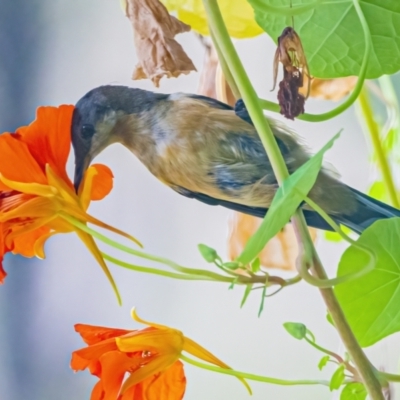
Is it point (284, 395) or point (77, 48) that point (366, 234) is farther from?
point (77, 48)

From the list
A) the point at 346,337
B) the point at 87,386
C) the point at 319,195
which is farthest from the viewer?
the point at 87,386

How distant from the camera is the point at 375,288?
0.41 m

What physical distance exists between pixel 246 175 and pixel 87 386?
317 millimetres

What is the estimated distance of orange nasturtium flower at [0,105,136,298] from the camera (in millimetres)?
372

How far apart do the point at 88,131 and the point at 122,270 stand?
179mm

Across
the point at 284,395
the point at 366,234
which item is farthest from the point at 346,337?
the point at 284,395

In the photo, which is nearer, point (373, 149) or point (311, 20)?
point (311, 20)

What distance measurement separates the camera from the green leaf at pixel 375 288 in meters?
0.40

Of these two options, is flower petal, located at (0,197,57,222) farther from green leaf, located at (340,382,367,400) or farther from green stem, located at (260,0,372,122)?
green leaf, located at (340,382,367,400)

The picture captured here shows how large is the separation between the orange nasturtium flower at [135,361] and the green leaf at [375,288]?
115mm

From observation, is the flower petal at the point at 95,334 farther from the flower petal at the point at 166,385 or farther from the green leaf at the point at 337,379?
the green leaf at the point at 337,379

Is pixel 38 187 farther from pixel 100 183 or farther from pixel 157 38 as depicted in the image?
pixel 157 38

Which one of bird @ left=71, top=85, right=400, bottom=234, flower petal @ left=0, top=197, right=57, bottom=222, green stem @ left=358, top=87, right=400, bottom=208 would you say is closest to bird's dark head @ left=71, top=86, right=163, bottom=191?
bird @ left=71, top=85, right=400, bottom=234

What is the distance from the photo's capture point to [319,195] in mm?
459
